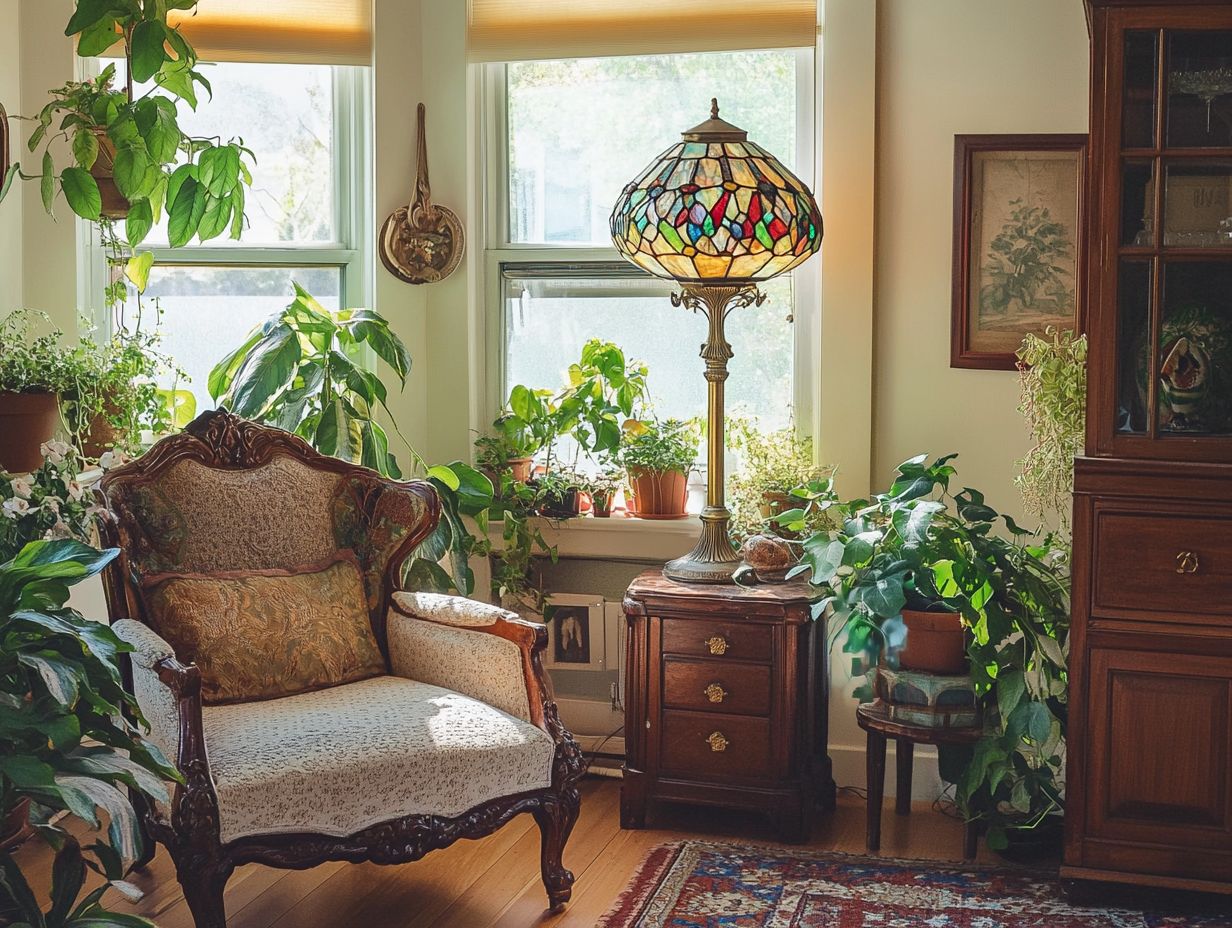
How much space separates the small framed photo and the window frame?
1064mm

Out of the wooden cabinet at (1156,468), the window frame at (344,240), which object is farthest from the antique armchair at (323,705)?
the wooden cabinet at (1156,468)

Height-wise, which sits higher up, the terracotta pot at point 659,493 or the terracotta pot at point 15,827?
the terracotta pot at point 659,493

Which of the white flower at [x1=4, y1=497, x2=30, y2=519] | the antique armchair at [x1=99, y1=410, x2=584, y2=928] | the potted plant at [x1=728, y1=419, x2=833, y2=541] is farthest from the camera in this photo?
the potted plant at [x1=728, y1=419, x2=833, y2=541]

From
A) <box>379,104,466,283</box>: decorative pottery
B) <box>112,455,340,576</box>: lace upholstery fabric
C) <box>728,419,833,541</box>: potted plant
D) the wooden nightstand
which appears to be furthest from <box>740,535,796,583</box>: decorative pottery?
<box>379,104,466,283</box>: decorative pottery

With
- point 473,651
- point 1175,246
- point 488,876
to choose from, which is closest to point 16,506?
point 473,651

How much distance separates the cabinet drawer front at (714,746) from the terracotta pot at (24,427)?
64.8 inches

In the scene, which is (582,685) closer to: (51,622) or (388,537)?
(388,537)

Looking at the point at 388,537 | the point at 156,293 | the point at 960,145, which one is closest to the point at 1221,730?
the point at 960,145

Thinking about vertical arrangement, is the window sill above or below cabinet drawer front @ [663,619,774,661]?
above

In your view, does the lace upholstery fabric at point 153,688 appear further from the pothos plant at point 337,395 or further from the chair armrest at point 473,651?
the pothos plant at point 337,395

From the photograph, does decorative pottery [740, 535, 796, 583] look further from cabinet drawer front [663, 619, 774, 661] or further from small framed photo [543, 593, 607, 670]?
small framed photo [543, 593, 607, 670]

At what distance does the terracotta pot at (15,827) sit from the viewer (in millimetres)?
1990

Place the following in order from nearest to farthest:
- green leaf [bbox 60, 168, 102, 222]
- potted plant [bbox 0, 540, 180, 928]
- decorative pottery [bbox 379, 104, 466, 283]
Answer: potted plant [bbox 0, 540, 180, 928], green leaf [bbox 60, 168, 102, 222], decorative pottery [bbox 379, 104, 466, 283]

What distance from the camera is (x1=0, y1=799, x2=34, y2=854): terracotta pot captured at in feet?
6.53
